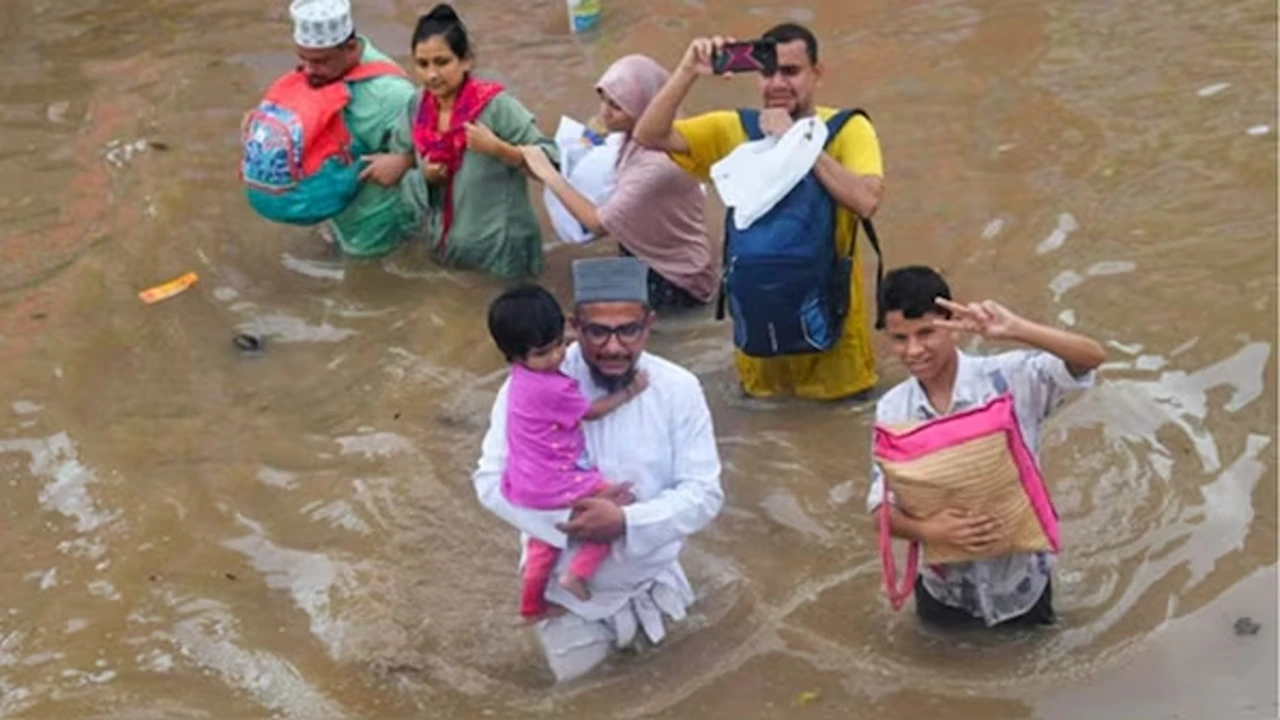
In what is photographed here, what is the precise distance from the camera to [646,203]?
6656 mm

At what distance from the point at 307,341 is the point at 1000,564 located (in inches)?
135

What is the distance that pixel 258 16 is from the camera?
10.7 meters

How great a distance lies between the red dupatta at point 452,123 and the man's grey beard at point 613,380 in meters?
2.57

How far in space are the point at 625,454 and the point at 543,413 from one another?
270 mm

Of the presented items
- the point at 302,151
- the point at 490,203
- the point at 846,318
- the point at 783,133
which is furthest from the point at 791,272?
the point at 302,151

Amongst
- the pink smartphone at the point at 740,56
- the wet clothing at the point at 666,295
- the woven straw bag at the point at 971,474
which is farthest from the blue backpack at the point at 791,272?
the woven straw bag at the point at 971,474

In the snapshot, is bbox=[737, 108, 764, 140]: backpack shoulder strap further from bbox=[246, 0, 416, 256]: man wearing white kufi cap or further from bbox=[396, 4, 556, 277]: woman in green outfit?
bbox=[246, 0, 416, 256]: man wearing white kufi cap

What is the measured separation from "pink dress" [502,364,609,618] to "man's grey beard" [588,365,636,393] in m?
0.09

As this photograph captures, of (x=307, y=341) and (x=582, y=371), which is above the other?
(x=582, y=371)

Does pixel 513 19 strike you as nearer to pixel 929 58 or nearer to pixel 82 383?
pixel 929 58

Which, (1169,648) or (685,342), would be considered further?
(685,342)

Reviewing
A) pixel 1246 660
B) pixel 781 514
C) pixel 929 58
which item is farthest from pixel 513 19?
pixel 1246 660

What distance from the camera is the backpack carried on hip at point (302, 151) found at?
718 centimetres

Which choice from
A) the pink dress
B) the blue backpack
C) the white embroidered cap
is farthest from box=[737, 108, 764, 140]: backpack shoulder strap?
the white embroidered cap
